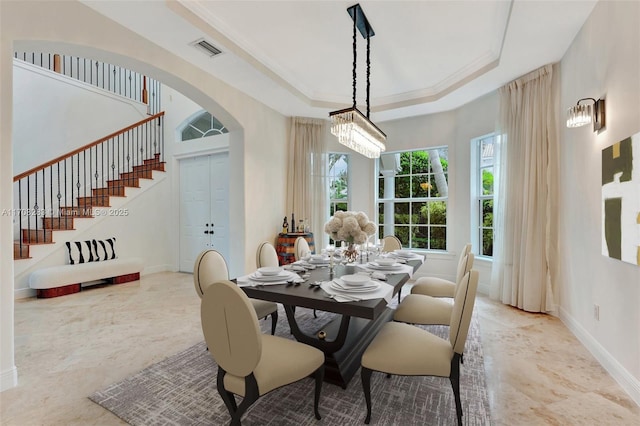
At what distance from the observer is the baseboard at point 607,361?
1.88m

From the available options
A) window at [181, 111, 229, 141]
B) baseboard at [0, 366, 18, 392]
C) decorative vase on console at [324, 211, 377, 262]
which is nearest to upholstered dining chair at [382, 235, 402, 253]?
decorative vase on console at [324, 211, 377, 262]

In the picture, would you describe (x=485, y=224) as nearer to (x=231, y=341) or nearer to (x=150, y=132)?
(x=231, y=341)

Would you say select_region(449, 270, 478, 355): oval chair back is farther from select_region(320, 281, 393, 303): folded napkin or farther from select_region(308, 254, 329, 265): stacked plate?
select_region(308, 254, 329, 265): stacked plate

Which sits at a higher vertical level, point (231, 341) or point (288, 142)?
point (288, 142)

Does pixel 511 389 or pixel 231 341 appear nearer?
pixel 231 341

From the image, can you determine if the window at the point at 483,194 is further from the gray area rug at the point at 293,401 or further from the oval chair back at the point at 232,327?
the oval chair back at the point at 232,327

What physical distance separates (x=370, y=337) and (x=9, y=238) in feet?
8.88

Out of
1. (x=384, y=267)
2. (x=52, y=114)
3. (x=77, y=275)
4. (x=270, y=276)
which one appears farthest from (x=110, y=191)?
(x=384, y=267)

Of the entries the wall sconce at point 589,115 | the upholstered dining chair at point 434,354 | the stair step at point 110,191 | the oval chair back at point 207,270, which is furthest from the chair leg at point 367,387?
the stair step at point 110,191

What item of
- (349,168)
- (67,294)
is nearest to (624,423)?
(349,168)

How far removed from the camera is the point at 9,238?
1.97 metres

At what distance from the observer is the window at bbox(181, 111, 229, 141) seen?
18.8 feet

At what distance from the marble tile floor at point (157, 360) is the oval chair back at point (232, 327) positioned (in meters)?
0.89

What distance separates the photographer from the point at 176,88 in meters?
3.34
